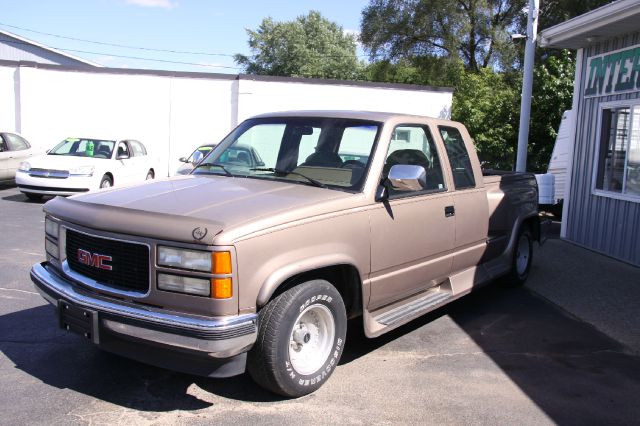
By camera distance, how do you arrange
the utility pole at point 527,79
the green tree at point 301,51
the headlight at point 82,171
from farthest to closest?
the green tree at point 301,51 → the headlight at point 82,171 → the utility pole at point 527,79

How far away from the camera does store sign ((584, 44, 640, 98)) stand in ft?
28.1

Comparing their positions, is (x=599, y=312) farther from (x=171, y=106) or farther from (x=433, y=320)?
(x=171, y=106)

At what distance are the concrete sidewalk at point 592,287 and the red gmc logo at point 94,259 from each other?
4.38m

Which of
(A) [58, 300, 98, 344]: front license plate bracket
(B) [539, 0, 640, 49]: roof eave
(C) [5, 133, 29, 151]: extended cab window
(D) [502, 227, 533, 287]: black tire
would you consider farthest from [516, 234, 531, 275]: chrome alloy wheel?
(C) [5, 133, 29, 151]: extended cab window

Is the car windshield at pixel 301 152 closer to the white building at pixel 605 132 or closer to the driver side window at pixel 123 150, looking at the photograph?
the white building at pixel 605 132

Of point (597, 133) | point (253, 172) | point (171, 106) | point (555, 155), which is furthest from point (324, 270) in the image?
point (171, 106)

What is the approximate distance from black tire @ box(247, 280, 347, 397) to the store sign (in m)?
6.68

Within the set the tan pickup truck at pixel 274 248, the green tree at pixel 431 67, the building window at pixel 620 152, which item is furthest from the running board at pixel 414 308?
the green tree at pixel 431 67

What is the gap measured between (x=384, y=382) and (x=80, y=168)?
10.8 metres

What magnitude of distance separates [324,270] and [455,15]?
2896 centimetres

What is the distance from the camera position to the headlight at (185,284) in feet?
11.1

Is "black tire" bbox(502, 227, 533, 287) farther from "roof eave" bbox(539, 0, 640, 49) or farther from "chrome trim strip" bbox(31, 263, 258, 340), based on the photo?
"chrome trim strip" bbox(31, 263, 258, 340)

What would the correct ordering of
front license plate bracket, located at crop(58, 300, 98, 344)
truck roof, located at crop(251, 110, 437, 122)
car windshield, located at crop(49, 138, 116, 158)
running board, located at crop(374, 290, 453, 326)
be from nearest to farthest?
front license plate bracket, located at crop(58, 300, 98, 344)
running board, located at crop(374, 290, 453, 326)
truck roof, located at crop(251, 110, 437, 122)
car windshield, located at crop(49, 138, 116, 158)

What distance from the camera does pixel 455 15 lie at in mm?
30328
